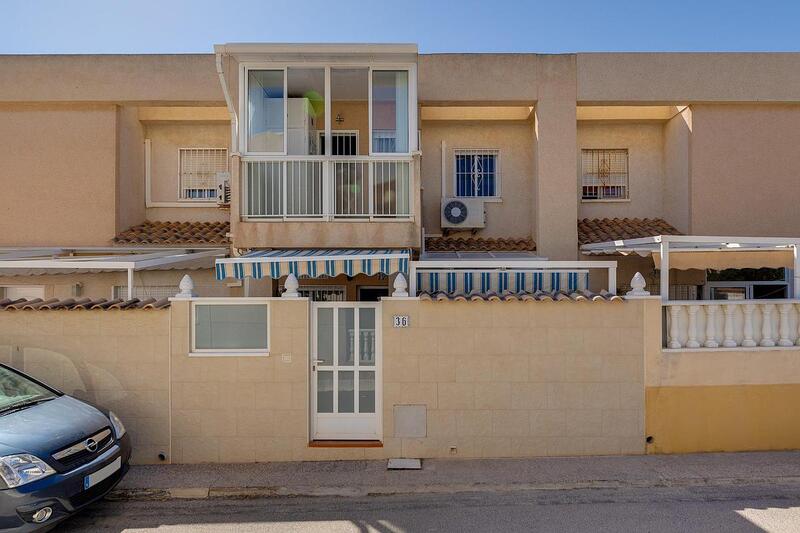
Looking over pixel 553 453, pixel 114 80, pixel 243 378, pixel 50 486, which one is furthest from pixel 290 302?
pixel 114 80

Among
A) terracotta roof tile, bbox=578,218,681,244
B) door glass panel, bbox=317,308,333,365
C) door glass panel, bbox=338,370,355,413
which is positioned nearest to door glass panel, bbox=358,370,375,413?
door glass panel, bbox=338,370,355,413

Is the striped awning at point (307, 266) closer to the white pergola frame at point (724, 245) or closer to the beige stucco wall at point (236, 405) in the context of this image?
the beige stucco wall at point (236, 405)

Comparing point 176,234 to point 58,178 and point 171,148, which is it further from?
point 58,178

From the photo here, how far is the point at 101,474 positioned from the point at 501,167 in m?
11.3

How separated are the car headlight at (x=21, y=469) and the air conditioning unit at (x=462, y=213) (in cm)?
961

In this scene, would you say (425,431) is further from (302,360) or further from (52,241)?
(52,241)

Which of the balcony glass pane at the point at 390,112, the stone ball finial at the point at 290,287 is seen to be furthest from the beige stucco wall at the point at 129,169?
the balcony glass pane at the point at 390,112

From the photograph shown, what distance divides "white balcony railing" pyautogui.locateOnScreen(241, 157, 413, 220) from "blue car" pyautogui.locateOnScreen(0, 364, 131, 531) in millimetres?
4616

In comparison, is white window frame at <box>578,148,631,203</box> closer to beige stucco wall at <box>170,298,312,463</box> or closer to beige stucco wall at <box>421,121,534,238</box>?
beige stucco wall at <box>421,121,534,238</box>

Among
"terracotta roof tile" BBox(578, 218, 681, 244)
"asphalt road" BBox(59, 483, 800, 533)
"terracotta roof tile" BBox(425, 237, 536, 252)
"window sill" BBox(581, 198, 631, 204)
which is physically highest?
"window sill" BBox(581, 198, 631, 204)

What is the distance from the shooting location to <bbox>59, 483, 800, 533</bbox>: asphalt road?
5.84 metres

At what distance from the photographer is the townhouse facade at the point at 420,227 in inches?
304

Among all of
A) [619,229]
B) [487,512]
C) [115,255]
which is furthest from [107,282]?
[619,229]

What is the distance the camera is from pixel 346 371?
7957mm
